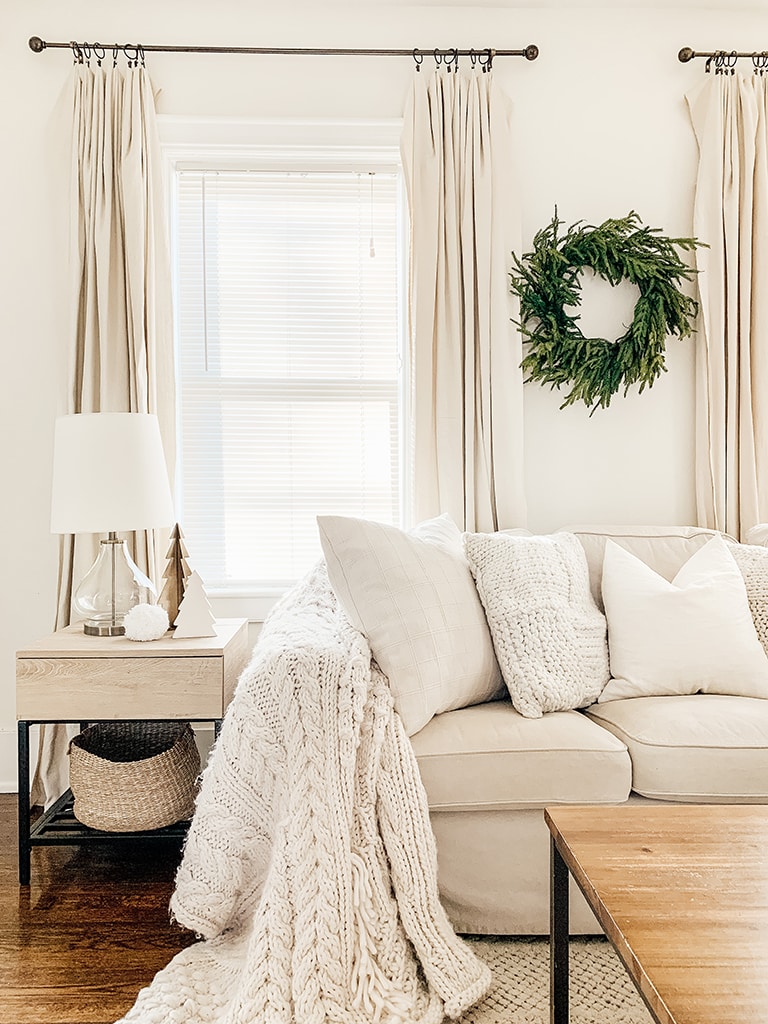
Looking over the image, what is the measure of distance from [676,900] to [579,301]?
7.38 feet

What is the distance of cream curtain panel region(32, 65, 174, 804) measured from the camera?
286 centimetres

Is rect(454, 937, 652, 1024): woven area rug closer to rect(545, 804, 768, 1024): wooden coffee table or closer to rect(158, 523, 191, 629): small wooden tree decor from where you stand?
rect(545, 804, 768, 1024): wooden coffee table

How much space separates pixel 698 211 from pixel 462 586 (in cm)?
172

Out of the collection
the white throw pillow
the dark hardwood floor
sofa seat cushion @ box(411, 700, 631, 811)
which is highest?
the white throw pillow

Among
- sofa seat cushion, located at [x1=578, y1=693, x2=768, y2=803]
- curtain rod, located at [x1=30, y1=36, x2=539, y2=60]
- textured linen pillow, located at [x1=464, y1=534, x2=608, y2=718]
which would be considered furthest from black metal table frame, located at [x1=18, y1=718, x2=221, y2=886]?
curtain rod, located at [x1=30, y1=36, x2=539, y2=60]

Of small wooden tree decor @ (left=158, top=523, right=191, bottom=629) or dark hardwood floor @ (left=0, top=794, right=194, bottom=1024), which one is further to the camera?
small wooden tree decor @ (left=158, top=523, right=191, bottom=629)

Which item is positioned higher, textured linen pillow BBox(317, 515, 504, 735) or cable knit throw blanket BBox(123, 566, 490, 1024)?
textured linen pillow BBox(317, 515, 504, 735)

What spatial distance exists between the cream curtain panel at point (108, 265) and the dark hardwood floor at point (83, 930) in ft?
1.74

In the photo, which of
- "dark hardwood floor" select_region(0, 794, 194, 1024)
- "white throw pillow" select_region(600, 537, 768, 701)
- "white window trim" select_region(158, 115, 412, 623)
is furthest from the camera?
"white window trim" select_region(158, 115, 412, 623)

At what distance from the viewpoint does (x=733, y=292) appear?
2.96 m

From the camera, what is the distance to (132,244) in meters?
2.86

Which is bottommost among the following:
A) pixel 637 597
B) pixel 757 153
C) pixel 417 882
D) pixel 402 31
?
pixel 417 882

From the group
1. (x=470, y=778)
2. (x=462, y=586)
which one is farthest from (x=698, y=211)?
(x=470, y=778)

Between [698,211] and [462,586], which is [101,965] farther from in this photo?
[698,211]
